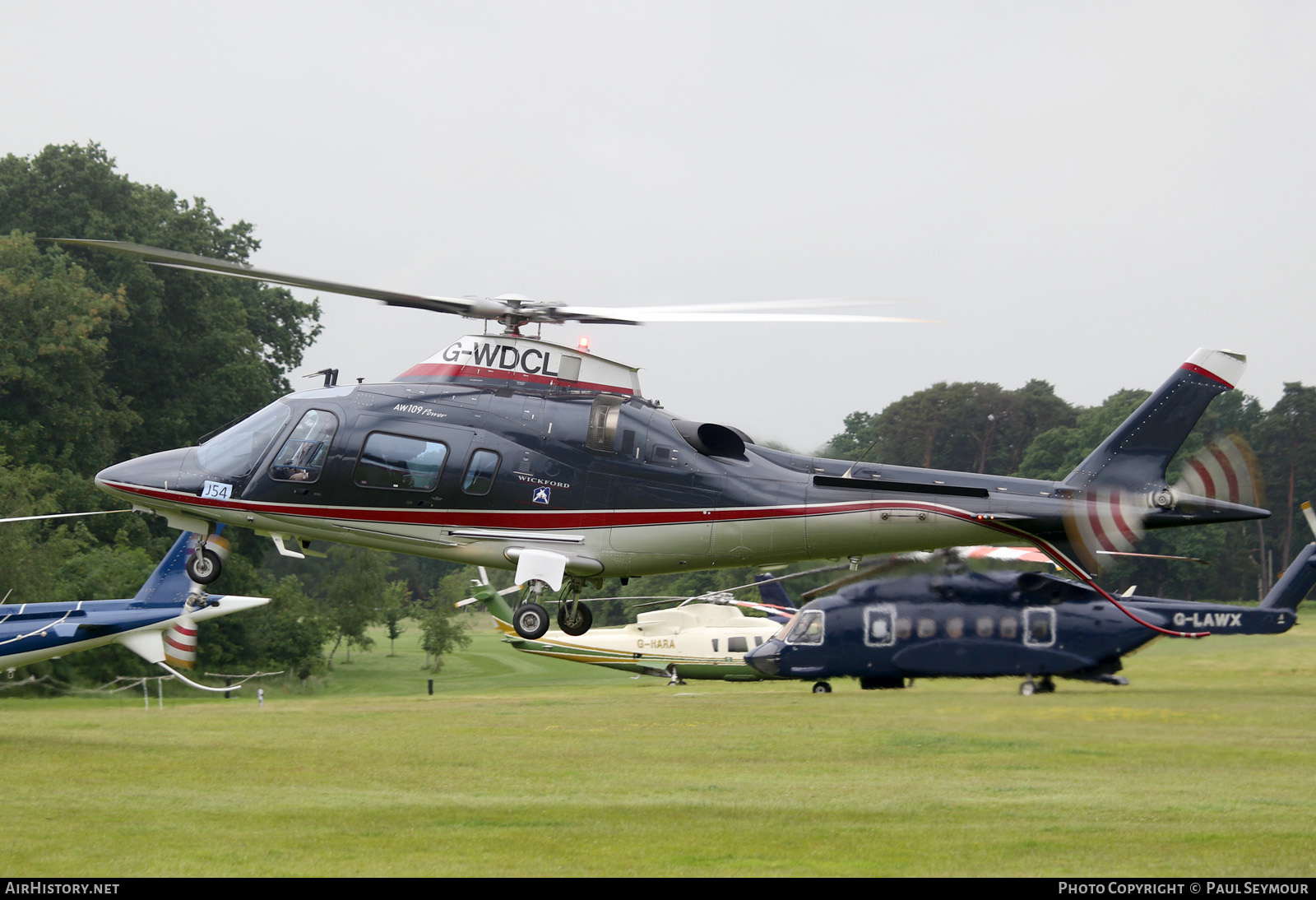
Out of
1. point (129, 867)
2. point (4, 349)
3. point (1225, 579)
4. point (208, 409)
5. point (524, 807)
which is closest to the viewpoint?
point (129, 867)

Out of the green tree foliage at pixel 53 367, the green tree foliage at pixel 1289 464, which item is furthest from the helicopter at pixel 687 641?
the green tree foliage at pixel 1289 464

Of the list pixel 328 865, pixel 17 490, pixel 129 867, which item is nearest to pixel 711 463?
pixel 328 865

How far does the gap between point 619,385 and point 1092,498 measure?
19.7 feet

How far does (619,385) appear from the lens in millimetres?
15547

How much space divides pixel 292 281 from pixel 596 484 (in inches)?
168

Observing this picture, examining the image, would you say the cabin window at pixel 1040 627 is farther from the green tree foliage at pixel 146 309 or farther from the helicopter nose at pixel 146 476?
the green tree foliage at pixel 146 309

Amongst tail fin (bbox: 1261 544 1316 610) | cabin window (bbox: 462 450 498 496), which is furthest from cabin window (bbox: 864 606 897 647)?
cabin window (bbox: 462 450 498 496)

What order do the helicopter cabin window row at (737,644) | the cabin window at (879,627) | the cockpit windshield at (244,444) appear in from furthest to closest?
the helicopter cabin window row at (737,644)
the cabin window at (879,627)
the cockpit windshield at (244,444)

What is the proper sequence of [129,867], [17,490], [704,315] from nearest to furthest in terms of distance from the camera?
[704,315]
[129,867]
[17,490]

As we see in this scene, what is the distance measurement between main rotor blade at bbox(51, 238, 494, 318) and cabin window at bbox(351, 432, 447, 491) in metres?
1.73

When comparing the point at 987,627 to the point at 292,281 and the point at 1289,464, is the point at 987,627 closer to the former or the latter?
the point at 292,281

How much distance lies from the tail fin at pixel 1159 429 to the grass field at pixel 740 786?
550 centimetres

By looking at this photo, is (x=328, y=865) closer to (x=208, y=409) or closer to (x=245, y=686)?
(x=245, y=686)

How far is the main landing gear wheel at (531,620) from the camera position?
48.8ft
